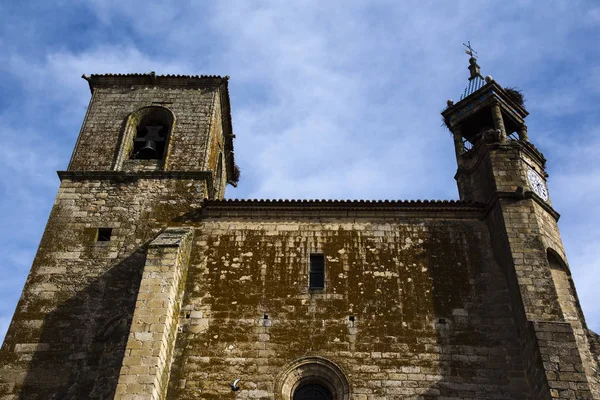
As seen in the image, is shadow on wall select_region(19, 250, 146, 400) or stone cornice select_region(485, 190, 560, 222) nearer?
shadow on wall select_region(19, 250, 146, 400)

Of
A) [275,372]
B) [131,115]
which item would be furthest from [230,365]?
[131,115]

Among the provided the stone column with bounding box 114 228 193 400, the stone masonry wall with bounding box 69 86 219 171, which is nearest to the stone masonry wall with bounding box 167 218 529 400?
the stone column with bounding box 114 228 193 400

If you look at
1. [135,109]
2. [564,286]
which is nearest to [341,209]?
[564,286]

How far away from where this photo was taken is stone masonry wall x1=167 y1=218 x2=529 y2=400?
427 inches

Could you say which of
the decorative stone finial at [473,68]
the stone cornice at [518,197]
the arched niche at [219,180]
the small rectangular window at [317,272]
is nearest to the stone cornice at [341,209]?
the stone cornice at [518,197]

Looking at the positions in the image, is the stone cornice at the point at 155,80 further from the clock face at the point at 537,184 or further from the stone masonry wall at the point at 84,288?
the clock face at the point at 537,184

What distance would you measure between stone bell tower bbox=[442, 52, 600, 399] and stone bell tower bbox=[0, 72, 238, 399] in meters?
6.42

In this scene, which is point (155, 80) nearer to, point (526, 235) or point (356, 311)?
point (356, 311)

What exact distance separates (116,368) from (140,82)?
8.36m

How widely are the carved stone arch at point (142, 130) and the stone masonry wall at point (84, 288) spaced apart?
79cm

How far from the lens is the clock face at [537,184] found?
13295mm

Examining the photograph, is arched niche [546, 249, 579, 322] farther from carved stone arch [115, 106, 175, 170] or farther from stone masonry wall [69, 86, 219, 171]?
carved stone arch [115, 106, 175, 170]

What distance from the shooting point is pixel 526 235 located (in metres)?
12.0

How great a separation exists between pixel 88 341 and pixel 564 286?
30.9ft
